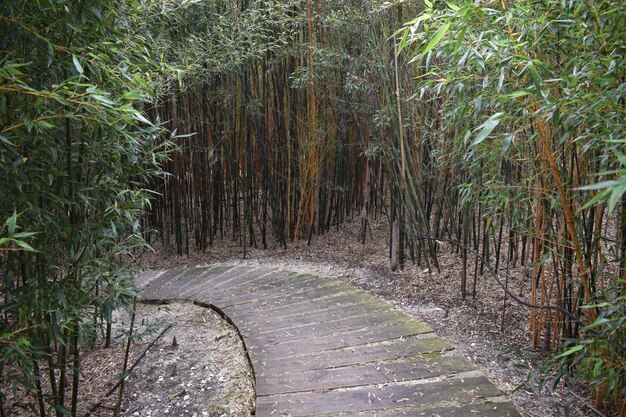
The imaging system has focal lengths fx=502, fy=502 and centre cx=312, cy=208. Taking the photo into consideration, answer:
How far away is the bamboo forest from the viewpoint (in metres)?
1.48

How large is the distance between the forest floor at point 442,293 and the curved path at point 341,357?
17 centimetres

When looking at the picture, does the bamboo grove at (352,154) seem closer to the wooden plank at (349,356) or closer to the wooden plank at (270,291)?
the wooden plank at (349,356)

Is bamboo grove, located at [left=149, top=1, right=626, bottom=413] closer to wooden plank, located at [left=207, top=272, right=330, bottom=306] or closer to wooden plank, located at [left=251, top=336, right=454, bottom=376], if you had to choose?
wooden plank, located at [left=251, top=336, right=454, bottom=376]

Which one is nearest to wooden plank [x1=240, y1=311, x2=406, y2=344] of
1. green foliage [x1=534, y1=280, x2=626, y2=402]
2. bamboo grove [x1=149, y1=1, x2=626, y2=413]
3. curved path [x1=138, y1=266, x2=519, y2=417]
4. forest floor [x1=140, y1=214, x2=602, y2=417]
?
curved path [x1=138, y1=266, x2=519, y2=417]

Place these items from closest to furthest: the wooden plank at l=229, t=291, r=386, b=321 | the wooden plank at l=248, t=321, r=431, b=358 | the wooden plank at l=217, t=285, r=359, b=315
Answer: the wooden plank at l=248, t=321, r=431, b=358 → the wooden plank at l=229, t=291, r=386, b=321 → the wooden plank at l=217, t=285, r=359, b=315

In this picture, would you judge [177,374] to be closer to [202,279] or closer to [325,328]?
[325,328]

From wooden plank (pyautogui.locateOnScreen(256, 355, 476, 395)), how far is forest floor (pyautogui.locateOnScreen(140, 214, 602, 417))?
203 millimetres

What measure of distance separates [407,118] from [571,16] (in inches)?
71.7

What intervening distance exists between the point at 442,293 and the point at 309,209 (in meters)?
1.79

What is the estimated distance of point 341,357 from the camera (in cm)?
216

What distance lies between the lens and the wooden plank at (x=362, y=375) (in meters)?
1.94

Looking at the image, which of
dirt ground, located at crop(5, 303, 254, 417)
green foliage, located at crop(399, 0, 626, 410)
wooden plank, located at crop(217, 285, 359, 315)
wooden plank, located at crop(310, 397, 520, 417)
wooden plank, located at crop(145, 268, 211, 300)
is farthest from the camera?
wooden plank, located at crop(145, 268, 211, 300)

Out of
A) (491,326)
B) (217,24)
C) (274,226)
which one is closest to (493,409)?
(491,326)

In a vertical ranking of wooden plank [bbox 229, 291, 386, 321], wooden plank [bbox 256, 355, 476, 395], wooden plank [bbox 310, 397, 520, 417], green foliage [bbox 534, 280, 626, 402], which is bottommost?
wooden plank [bbox 310, 397, 520, 417]
